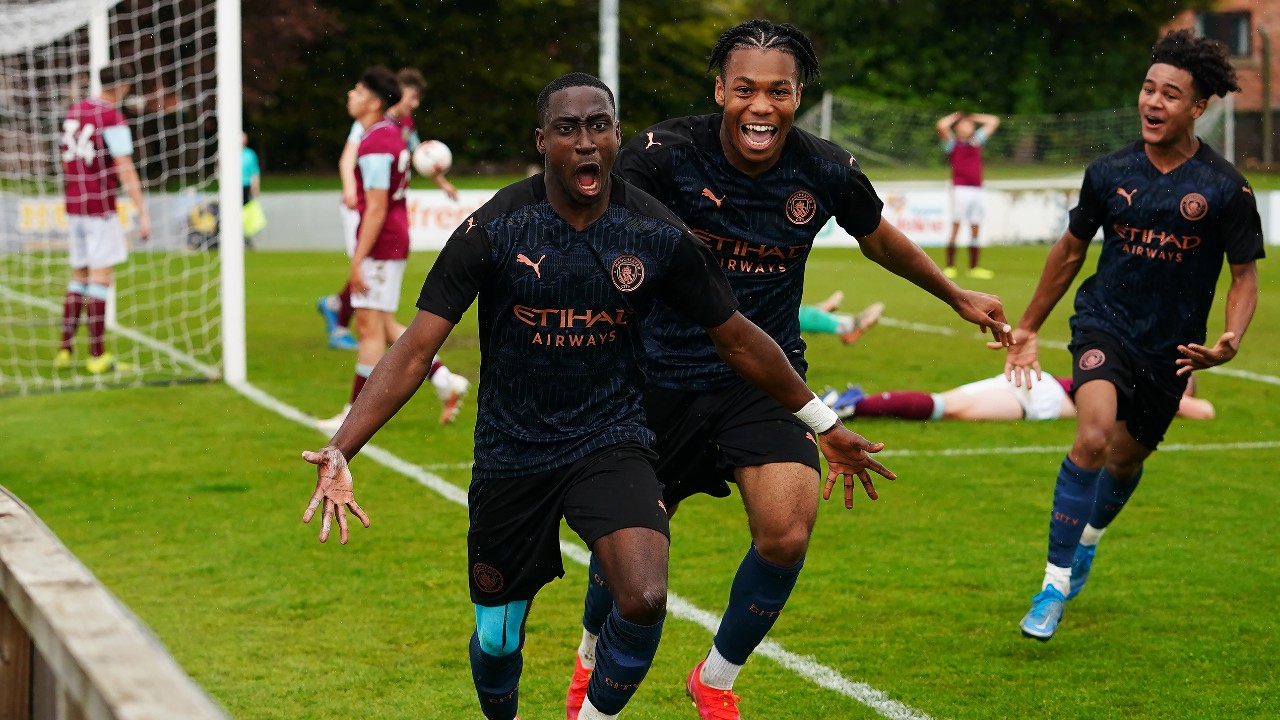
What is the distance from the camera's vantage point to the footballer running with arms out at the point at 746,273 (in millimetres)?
4816

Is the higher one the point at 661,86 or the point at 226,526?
the point at 661,86

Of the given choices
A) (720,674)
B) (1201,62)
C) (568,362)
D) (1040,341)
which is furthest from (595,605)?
(1040,341)

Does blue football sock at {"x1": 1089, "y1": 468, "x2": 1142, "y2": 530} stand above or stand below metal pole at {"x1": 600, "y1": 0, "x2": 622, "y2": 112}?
below

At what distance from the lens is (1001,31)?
174ft

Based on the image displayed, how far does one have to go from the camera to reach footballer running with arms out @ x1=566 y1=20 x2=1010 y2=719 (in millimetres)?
4816

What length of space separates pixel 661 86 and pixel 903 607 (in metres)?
42.1

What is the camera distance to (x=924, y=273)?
5.29 meters

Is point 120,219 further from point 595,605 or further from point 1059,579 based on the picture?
point 1059,579

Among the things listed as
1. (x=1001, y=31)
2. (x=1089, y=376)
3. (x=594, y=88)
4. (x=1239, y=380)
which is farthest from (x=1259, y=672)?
(x=1001, y=31)

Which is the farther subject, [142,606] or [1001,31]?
[1001,31]

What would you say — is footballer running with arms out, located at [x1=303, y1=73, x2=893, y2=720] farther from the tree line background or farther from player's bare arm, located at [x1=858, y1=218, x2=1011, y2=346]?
the tree line background

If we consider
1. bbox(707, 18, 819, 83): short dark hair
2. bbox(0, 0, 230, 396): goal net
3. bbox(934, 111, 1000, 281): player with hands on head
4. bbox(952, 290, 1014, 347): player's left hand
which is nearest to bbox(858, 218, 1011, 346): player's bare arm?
bbox(952, 290, 1014, 347): player's left hand

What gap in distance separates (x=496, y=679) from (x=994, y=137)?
35.7m

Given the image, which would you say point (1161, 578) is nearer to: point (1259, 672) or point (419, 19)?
point (1259, 672)
